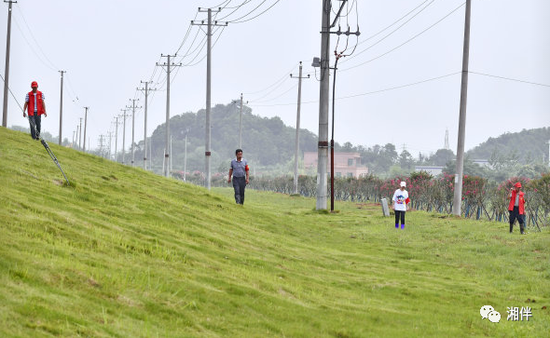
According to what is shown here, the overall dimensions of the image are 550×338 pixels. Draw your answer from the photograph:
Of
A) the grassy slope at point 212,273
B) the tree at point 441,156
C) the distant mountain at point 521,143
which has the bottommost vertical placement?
the grassy slope at point 212,273

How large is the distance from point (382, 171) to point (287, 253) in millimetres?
123140

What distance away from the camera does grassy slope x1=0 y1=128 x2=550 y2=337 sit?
6738 mm

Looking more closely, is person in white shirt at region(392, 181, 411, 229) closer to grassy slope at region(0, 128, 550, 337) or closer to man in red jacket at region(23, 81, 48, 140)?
grassy slope at region(0, 128, 550, 337)

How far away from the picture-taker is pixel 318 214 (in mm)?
27891

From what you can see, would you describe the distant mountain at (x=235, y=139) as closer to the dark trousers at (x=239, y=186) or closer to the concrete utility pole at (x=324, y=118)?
the concrete utility pole at (x=324, y=118)

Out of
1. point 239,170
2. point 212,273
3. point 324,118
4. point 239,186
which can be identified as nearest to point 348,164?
point 324,118

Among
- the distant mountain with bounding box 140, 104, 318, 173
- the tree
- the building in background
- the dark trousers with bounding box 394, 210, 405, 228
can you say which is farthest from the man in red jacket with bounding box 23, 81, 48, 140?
the distant mountain with bounding box 140, 104, 318, 173

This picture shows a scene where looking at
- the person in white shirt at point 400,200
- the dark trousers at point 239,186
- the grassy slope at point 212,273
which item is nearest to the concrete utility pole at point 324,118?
the dark trousers at point 239,186

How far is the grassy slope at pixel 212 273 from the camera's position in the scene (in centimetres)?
674

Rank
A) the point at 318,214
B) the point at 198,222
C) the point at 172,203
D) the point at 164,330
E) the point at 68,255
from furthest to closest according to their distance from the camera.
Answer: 1. the point at 318,214
2. the point at 172,203
3. the point at 198,222
4. the point at 68,255
5. the point at 164,330

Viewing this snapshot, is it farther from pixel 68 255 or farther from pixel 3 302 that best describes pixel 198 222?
pixel 3 302

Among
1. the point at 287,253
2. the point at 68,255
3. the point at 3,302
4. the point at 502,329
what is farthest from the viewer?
the point at 287,253

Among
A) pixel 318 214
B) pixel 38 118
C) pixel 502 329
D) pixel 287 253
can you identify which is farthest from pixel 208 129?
pixel 502 329

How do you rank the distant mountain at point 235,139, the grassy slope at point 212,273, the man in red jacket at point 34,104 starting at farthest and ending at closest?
1. the distant mountain at point 235,139
2. the man in red jacket at point 34,104
3. the grassy slope at point 212,273
